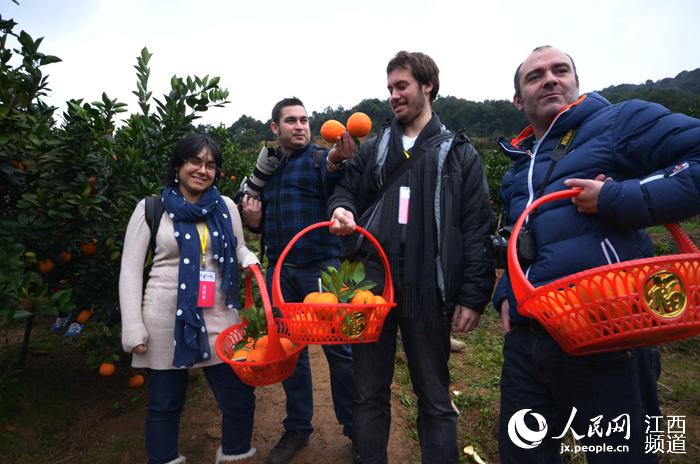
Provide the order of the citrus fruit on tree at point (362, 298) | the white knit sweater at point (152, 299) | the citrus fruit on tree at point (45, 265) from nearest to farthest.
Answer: the citrus fruit on tree at point (362, 298) → the white knit sweater at point (152, 299) → the citrus fruit on tree at point (45, 265)

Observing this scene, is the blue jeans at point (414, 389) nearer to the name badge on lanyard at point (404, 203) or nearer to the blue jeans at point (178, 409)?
the name badge on lanyard at point (404, 203)

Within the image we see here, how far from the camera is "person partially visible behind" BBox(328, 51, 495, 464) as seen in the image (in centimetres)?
185

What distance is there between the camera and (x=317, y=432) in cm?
294

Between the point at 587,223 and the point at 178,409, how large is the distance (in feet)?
6.60


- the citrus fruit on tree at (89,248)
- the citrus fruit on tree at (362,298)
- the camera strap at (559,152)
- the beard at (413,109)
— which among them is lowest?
the citrus fruit on tree at (362,298)

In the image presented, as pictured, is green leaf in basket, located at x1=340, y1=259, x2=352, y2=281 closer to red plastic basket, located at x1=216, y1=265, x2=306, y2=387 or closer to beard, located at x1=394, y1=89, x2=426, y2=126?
red plastic basket, located at x1=216, y1=265, x2=306, y2=387

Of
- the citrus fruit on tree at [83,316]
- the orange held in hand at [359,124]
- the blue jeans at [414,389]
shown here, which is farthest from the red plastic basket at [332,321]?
the citrus fruit on tree at [83,316]

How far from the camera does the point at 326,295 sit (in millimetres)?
1729

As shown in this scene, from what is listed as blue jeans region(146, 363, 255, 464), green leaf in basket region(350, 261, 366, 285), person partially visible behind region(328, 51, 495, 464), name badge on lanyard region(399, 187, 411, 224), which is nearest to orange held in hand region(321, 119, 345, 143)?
person partially visible behind region(328, 51, 495, 464)

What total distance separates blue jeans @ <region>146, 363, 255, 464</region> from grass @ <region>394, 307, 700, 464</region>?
4.10 feet

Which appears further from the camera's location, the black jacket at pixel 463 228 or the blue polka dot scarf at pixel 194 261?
the blue polka dot scarf at pixel 194 261

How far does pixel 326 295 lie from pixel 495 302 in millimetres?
727

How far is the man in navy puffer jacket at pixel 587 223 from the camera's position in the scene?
1.31 m

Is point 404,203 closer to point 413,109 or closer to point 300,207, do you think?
point 413,109
